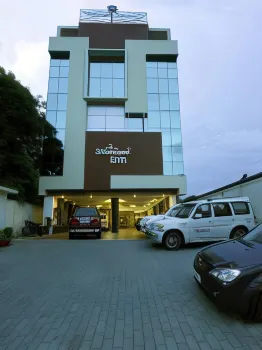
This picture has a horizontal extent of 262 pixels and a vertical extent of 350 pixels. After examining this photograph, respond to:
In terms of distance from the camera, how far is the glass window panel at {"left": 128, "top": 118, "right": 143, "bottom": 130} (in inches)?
952

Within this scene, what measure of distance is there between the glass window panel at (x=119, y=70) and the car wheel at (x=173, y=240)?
20749 mm

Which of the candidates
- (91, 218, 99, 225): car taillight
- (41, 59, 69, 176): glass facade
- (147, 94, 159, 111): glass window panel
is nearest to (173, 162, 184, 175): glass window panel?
(147, 94, 159, 111): glass window panel

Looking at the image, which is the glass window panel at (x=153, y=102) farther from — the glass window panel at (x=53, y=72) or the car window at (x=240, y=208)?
the car window at (x=240, y=208)

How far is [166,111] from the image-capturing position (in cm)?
2447

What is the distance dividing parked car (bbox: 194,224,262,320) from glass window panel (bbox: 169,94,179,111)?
22131mm

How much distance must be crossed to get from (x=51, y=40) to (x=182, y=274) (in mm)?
27074

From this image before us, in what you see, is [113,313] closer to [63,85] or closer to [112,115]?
[112,115]

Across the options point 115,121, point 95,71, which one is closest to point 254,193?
point 115,121

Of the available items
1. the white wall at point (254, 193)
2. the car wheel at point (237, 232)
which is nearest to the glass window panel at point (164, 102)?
the white wall at point (254, 193)

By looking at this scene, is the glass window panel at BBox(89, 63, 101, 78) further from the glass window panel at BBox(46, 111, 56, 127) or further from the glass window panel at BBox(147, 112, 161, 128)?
the glass window panel at BBox(147, 112, 161, 128)

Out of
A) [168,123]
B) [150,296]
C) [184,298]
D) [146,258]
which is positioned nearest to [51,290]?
[150,296]

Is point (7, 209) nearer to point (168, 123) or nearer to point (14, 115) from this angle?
point (14, 115)

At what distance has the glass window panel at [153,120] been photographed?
78.7 feet

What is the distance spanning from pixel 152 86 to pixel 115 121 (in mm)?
5212
